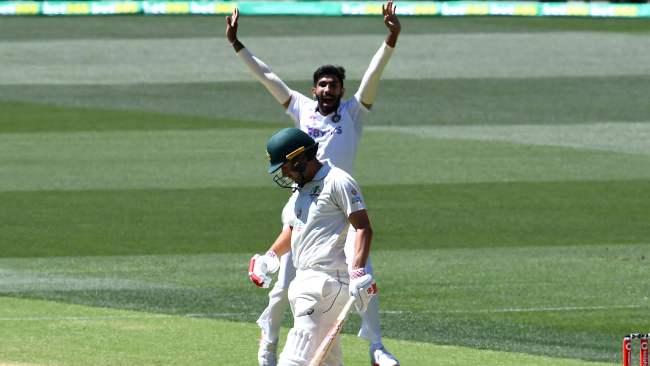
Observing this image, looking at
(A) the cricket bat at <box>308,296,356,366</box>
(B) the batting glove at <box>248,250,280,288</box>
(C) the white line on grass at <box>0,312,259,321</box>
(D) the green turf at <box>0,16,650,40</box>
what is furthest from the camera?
(D) the green turf at <box>0,16,650,40</box>

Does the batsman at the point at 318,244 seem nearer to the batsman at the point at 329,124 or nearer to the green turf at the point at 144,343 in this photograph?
the batsman at the point at 329,124

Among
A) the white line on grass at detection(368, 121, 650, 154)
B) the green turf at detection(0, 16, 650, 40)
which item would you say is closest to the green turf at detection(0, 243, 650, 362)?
the white line on grass at detection(368, 121, 650, 154)

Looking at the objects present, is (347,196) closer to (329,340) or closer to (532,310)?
(329,340)

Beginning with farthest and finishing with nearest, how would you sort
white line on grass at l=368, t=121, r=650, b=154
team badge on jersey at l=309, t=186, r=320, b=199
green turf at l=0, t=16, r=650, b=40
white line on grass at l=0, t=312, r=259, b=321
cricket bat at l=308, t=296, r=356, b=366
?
green turf at l=0, t=16, r=650, b=40 → white line on grass at l=368, t=121, r=650, b=154 → white line on grass at l=0, t=312, r=259, b=321 → team badge on jersey at l=309, t=186, r=320, b=199 → cricket bat at l=308, t=296, r=356, b=366

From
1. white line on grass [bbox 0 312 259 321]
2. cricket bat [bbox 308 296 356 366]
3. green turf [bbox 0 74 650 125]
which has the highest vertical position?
green turf [bbox 0 74 650 125]

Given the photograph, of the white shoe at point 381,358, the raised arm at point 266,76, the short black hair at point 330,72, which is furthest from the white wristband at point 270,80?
the white shoe at point 381,358

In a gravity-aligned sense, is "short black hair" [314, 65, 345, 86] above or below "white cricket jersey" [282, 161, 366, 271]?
above

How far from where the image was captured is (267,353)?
42.8 ft

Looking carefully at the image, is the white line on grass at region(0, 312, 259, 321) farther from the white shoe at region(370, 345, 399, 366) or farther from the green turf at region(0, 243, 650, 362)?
the white shoe at region(370, 345, 399, 366)

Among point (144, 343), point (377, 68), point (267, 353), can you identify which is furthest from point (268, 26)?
point (267, 353)

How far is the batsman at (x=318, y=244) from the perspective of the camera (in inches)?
427

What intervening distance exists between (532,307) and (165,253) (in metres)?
5.02

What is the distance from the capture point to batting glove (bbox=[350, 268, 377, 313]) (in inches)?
424

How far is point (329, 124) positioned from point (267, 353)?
6.06 feet
